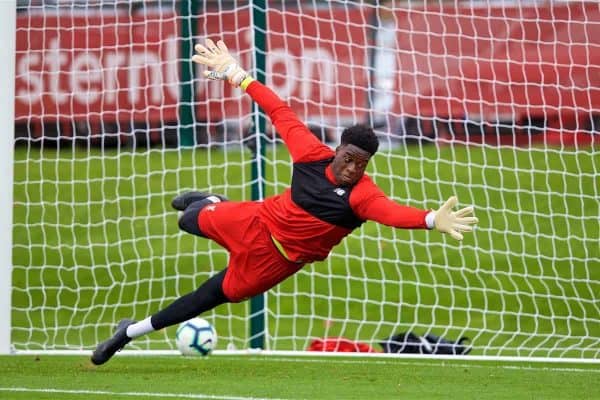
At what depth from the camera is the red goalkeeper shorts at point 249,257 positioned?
8953mm

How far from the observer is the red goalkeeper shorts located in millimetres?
8953

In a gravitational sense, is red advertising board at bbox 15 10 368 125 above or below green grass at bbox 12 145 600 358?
above

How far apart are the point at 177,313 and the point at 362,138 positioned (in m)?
1.86

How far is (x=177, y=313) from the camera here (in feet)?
29.6

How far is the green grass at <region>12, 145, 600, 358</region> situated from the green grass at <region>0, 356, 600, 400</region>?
1.92 meters

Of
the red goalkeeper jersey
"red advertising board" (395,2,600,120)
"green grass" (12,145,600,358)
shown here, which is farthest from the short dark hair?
"red advertising board" (395,2,600,120)

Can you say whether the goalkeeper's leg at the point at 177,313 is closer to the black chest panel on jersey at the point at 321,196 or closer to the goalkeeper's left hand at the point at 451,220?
the black chest panel on jersey at the point at 321,196

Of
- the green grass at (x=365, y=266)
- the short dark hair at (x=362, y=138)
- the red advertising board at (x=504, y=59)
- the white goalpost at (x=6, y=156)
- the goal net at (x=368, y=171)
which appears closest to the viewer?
the short dark hair at (x=362, y=138)

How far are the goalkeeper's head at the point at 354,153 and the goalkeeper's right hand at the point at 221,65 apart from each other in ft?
3.29

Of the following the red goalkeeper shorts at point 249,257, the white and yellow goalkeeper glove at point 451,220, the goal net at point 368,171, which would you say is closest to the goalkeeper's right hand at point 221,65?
the red goalkeeper shorts at point 249,257

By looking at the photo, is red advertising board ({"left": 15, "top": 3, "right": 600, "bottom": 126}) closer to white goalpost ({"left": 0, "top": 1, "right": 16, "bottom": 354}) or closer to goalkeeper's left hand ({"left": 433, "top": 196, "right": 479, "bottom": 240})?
white goalpost ({"left": 0, "top": 1, "right": 16, "bottom": 354})

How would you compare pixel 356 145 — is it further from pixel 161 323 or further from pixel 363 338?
pixel 363 338

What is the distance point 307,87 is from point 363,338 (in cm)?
552

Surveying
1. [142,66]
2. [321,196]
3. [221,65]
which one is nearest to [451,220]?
[321,196]
